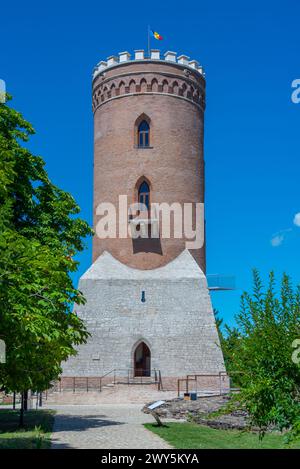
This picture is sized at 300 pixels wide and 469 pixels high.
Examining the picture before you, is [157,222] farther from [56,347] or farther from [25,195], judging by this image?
[56,347]

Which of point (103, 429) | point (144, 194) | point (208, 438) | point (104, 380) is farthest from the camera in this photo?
point (144, 194)

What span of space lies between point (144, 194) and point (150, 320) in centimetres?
660

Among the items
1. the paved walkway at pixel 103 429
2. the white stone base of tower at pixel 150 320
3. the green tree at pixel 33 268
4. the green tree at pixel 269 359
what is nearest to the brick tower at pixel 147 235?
the white stone base of tower at pixel 150 320

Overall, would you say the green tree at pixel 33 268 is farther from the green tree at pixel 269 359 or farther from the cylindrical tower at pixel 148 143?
the cylindrical tower at pixel 148 143

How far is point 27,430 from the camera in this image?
1623 cm

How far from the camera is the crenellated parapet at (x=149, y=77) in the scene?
31.8 m

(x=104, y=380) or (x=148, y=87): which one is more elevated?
(x=148, y=87)

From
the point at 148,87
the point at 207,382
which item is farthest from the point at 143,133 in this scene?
the point at 207,382

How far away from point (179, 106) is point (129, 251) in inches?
324

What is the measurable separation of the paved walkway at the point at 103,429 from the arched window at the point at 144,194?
10928 millimetres

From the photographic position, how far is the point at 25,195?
17.9 meters

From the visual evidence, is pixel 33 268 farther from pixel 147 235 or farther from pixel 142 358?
pixel 142 358
